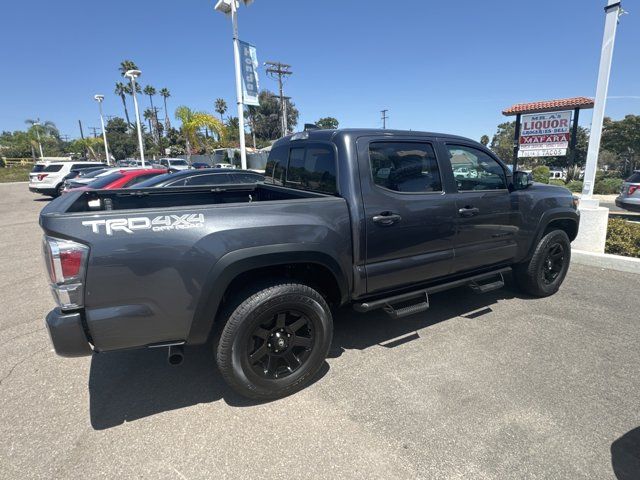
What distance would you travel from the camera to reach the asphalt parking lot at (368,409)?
2188mm

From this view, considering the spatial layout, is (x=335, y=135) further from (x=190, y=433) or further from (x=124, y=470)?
(x=124, y=470)

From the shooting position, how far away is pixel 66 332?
2.16 meters

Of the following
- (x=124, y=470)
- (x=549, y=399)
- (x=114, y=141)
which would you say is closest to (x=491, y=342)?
(x=549, y=399)

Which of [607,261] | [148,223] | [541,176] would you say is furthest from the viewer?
[541,176]

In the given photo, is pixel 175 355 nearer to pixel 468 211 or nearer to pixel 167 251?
pixel 167 251

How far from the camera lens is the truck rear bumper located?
2154 millimetres

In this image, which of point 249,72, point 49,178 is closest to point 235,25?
point 249,72

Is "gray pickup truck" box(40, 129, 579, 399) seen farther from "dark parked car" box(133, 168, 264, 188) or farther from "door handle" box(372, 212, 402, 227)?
"dark parked car" box(133, 168, 264, 188)

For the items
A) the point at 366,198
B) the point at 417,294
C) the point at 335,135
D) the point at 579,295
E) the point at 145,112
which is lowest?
the point at 579,295

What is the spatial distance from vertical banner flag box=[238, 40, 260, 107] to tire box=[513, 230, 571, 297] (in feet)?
31.0

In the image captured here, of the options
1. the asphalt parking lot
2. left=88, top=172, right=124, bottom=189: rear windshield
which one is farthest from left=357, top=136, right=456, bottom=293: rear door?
left=88, top=172, right=124, bottom=189: rear windshield

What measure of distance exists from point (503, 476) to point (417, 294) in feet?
5.16

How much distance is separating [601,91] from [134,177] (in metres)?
10.6

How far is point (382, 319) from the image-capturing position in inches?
162
